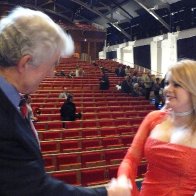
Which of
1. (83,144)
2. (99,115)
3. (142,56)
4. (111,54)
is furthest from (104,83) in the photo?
(111,54)

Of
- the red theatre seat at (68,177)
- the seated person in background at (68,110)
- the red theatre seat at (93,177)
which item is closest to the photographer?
the red theatre seat at (68,177)

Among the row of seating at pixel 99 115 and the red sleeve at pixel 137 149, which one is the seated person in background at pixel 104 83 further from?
the red sleeve at pixel 137 149

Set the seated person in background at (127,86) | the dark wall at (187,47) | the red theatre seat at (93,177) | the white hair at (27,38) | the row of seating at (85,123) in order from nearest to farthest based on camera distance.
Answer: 1. the white hair at (27,38)
2. the red theatre seat at (93,177)
3. the row of seating at (85,123)
4. the seated person in background at (127,86)
5. the dark wall at (187,47)

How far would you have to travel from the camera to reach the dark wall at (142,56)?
64.4 feet

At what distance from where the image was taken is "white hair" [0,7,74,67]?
1086 mm

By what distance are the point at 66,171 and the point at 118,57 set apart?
18.5 meters

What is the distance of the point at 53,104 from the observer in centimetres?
922

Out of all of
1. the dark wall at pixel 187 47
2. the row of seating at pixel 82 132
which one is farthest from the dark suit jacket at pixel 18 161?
the dark wall at pixel 187 47

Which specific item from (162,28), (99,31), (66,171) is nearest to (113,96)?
(66,171)

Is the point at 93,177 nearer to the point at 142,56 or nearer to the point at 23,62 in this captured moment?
the point at 23,62

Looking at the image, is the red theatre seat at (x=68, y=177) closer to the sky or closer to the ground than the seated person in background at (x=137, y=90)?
closer to the ground

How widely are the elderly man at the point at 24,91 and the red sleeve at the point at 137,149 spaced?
60cm

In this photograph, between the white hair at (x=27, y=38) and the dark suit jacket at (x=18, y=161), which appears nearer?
the dark suit jacket at (x=18, y=161)

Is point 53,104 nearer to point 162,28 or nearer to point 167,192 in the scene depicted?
point 167,192
